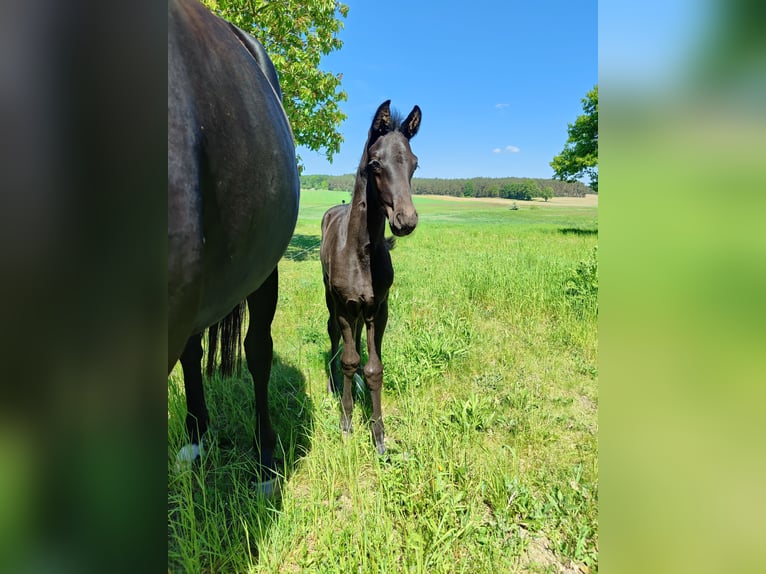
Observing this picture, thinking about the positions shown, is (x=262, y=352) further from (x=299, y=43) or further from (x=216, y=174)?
(x=299, y=43)

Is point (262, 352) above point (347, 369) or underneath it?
above

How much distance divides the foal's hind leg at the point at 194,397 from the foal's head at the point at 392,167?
141 centimetres

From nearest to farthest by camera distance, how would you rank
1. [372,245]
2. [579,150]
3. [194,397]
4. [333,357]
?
[194,397]
[372,245]
[333,357]
[579,150]

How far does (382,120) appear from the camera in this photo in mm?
2498

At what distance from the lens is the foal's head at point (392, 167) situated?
2355 millimetres

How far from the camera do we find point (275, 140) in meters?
1.37

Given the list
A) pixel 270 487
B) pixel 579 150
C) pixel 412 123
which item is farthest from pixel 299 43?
pixel 579 150

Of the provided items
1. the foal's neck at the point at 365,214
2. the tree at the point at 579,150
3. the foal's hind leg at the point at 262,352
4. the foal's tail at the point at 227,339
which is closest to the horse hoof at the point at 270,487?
the foal's hind leg at the point at 262,352

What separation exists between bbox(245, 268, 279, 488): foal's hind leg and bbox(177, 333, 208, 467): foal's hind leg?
1.11 feet

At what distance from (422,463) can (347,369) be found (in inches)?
33.9

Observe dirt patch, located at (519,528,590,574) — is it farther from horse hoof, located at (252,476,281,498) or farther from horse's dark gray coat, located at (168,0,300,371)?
horse's dark gray coat, located at (168,0,300,371)
